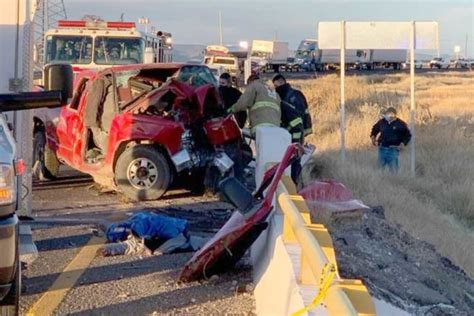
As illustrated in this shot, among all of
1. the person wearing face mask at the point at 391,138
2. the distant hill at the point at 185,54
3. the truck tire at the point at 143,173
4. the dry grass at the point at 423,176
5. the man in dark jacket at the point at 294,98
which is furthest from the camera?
the distant hill at the point at 185,54

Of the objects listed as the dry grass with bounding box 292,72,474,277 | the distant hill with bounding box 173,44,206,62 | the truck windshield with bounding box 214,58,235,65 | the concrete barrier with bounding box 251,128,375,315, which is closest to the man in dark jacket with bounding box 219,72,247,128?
the dry grass with bounding box 292,72,474,277

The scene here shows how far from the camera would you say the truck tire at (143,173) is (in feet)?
42.9

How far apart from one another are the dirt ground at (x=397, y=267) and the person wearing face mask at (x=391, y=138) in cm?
535

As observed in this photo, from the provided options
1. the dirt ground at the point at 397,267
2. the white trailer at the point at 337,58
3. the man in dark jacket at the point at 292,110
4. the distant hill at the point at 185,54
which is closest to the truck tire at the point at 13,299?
the dirt ground at the point at 397,267

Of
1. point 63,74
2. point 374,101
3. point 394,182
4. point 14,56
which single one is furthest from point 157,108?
point 374,101

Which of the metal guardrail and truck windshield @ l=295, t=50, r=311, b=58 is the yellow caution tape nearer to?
the metal guardrail

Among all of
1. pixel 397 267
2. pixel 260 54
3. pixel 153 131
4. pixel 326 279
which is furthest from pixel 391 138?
pixel 260 54

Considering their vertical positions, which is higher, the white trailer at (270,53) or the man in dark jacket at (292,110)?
the white trailer at (270,53)

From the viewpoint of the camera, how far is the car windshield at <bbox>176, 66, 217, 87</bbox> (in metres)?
13.6

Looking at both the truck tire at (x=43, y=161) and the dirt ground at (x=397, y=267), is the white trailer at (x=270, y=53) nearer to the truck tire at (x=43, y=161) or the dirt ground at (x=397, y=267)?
the truck tire at (x=43, y=161)

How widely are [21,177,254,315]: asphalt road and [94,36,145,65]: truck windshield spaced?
8566mm

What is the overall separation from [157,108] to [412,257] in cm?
449

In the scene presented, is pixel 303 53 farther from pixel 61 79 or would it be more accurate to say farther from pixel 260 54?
pixel 61 79

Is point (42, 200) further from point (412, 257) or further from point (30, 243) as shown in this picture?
point (30, 243)
